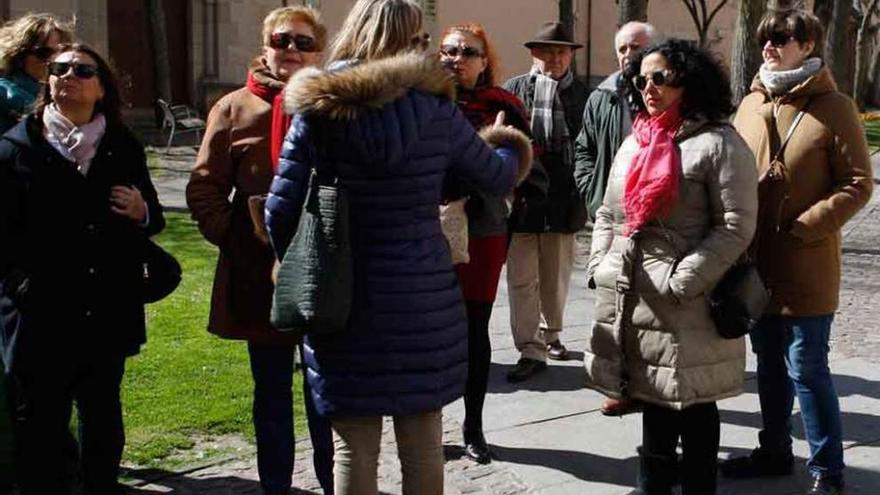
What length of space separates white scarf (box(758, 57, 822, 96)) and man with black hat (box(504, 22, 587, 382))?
200 cm

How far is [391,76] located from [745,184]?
139 centimetres

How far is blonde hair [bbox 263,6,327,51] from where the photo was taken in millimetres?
4305

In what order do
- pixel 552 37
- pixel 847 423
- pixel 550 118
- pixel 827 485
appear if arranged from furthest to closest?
1. pixel 552 37
2. pixel 550 118
3. pixel 847 423
4. pixel 827 485

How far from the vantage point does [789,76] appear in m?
4.46

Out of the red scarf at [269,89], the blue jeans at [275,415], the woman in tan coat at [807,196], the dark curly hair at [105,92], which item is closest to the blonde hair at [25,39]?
the dark curly hair at [105,92]

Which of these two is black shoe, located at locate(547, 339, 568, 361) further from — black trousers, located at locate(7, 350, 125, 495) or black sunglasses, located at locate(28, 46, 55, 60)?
black sunglasses, located at locate(28, 46, 55, 60)

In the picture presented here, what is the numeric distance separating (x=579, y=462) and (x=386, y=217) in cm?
225

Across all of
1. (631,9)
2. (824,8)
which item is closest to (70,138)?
(631,9)

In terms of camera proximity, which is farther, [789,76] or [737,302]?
[789,76]

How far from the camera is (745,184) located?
13.0 ft

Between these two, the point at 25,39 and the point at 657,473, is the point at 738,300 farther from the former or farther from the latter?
the point at 25,39

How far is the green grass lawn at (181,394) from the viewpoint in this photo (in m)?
5.27

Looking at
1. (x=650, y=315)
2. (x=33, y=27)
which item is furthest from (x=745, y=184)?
(x=33, y=27)

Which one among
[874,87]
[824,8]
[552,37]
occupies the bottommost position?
[874,87]
